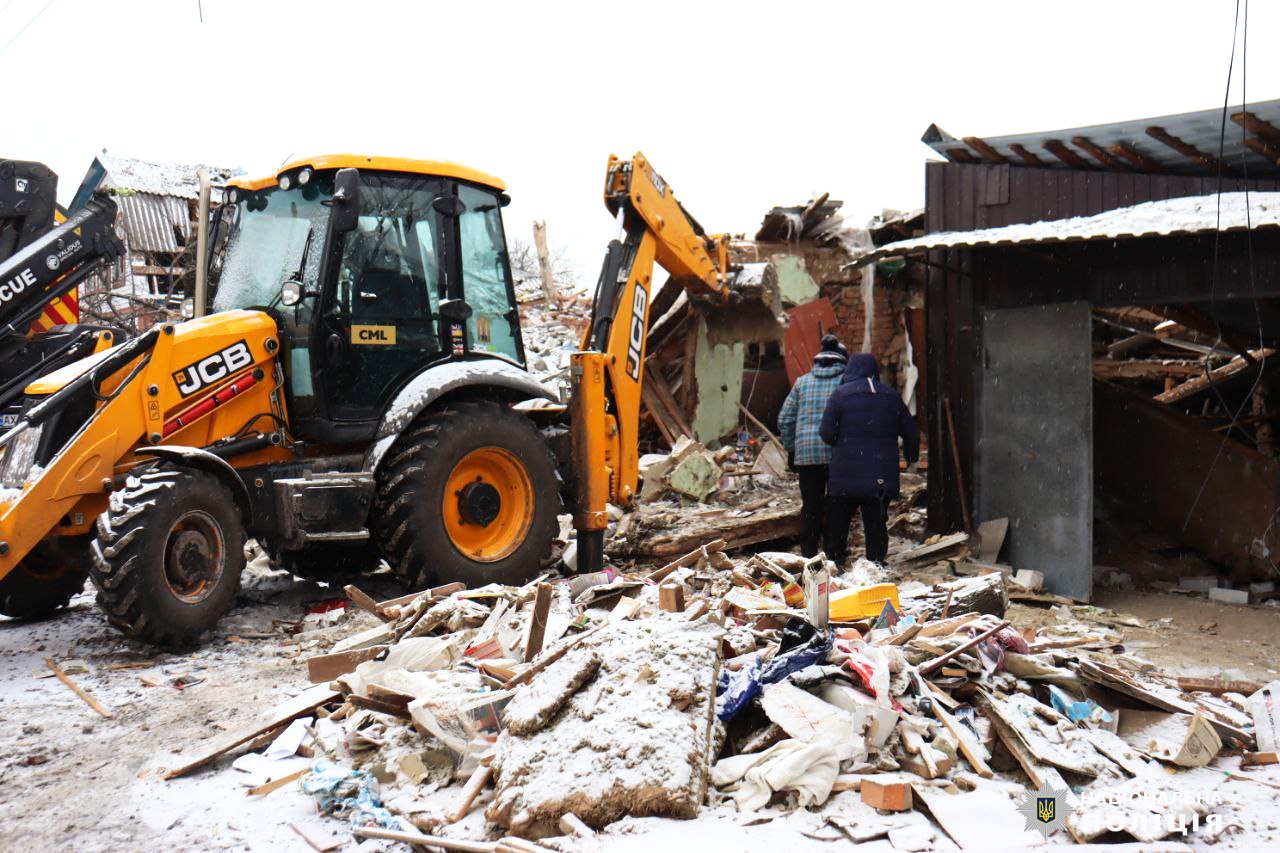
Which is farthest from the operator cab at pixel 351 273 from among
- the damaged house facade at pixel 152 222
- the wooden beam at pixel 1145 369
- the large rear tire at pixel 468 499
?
the damaged house facade at pixel 152 222

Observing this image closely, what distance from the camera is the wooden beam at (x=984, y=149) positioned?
8430mm

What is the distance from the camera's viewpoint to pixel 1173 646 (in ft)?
22.0

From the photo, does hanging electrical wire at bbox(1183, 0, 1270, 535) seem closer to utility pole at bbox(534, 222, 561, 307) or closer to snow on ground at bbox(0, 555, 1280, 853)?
snow on ground at bbox(0, 555, 1280, 853)

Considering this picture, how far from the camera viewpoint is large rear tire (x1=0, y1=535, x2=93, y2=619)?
6727mm

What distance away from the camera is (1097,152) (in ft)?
25.6

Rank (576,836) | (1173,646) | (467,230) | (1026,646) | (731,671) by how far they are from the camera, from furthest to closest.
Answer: (467,230) → (1173,646) → (1026,646) → (731,671) → (576,836)

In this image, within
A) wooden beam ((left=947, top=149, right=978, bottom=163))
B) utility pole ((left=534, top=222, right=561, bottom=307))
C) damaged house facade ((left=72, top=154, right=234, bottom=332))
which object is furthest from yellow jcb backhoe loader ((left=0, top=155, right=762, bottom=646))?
damaged house facade ((left=72, top=154, right=234, bottom=332))

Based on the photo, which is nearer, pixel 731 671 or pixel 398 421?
pixel 731 671

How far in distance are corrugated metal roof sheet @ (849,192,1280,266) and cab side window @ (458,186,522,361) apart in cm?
280

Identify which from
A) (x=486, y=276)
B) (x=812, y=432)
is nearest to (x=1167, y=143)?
(x=812, y=432)

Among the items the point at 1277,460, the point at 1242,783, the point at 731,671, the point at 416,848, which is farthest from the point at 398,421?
the point at 1277,460

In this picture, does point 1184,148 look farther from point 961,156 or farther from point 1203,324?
point 1203,324

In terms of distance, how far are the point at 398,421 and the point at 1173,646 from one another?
508cm

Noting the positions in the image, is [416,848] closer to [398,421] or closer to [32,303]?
[398,421]
